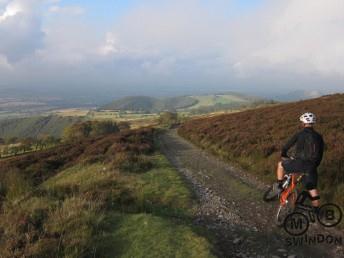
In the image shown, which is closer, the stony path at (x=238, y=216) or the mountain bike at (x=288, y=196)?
the stony path at (x=238, y=216)

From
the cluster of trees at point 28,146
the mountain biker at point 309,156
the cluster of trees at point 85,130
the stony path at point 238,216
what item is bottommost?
the cluster of trees at point 28,146

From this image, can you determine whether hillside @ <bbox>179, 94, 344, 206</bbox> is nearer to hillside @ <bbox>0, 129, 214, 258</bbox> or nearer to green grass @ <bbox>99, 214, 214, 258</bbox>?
hillside @ <bbox>0, 129, 214, 258</bbox>

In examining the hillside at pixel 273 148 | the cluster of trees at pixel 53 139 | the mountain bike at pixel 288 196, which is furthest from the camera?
the cluster of trees at pixel 53 139

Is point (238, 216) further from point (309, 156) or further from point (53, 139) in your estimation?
point (53, 139)

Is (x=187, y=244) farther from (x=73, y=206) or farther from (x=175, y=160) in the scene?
(x=175, y=160)

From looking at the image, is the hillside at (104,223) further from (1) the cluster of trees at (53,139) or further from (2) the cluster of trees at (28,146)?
(2) the cluster of trees at (28,146)

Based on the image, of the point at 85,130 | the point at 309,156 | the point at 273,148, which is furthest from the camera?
the point at 85,130

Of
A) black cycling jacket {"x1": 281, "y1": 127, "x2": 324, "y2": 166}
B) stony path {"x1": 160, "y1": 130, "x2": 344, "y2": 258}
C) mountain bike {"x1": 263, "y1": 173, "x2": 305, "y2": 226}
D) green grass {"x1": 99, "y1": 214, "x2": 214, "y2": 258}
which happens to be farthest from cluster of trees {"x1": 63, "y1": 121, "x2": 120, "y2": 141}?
black cycling jacket {"x1": 281, "y1": 127, "x2": 324, "y2": 166}

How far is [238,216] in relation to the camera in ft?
33.5

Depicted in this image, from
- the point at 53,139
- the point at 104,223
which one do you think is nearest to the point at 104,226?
the point at 104,223

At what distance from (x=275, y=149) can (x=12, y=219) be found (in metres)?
13.3

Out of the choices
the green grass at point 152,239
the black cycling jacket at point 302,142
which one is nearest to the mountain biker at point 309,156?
the black cycling jacket at point 302,142

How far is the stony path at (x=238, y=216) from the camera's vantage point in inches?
310

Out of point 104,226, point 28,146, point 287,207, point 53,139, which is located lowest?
point 28,146
